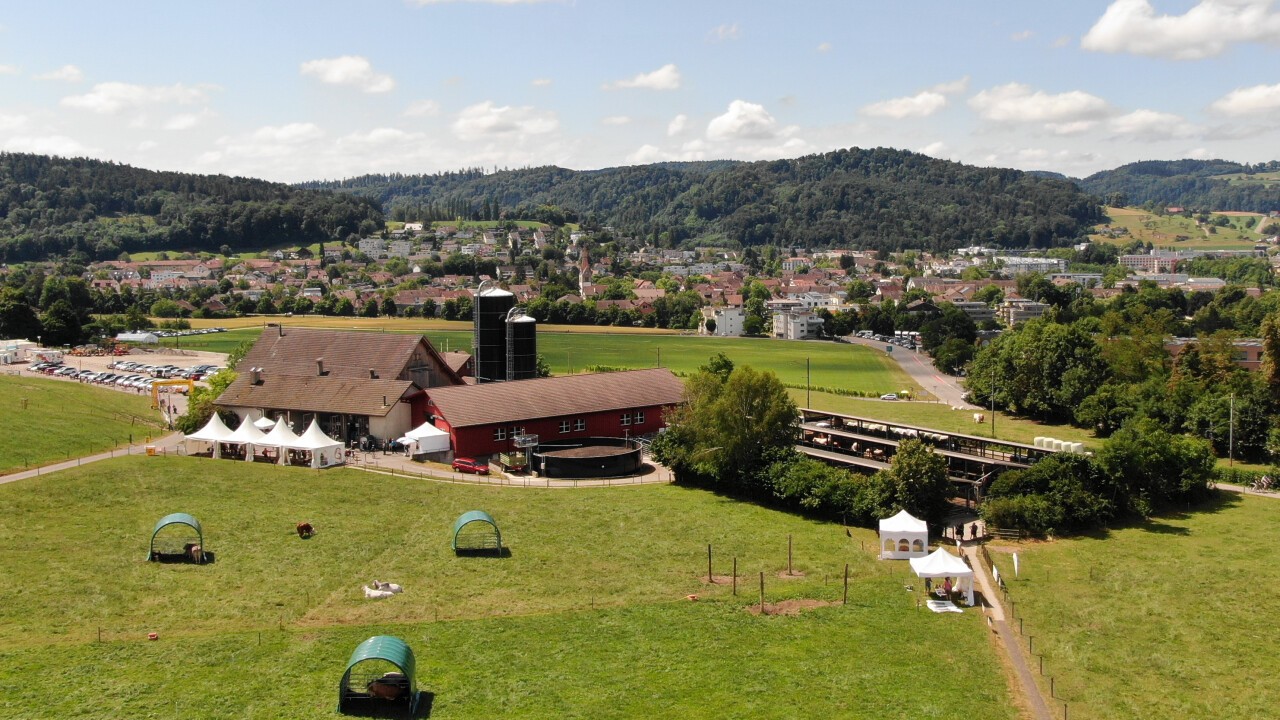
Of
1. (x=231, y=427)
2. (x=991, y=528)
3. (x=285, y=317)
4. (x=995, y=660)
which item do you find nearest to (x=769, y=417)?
(x=991, y=528)

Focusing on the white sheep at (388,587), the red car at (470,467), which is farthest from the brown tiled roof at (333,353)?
the white sheep at (388,587)

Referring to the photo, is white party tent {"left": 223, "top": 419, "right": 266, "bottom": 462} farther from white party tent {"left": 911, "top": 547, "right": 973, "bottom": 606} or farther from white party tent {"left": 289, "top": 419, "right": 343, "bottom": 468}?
white party tent {"left": 911, "top": 547, "right": 973, "bottom": 606}

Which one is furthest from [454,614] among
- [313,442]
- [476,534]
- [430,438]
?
[430,438]

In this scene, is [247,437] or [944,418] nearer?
[247,437]

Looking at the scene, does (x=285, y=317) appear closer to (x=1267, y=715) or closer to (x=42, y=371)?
(x=42, y=371)

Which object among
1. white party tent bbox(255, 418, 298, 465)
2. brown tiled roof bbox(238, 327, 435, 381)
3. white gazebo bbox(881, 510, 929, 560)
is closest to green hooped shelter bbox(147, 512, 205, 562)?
white party tent bbox(255, 418, 298, 465)

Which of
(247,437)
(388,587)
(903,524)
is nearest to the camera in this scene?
(388,587)

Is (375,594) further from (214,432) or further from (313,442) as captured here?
(214,432)
